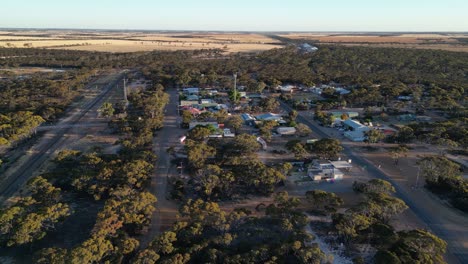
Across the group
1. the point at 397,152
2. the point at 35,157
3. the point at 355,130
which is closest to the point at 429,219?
the point at 397,152

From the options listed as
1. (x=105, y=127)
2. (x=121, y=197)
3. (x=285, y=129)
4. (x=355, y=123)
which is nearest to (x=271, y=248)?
(x=121, y=197)

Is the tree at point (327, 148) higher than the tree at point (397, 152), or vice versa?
the tree at point (327, 148)

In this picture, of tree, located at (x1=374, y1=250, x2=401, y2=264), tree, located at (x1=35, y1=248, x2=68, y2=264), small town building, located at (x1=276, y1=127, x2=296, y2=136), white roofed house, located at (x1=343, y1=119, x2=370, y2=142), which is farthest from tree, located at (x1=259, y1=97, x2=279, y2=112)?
tree, located at (x1=35, y1=248, x2=68, y2=264)

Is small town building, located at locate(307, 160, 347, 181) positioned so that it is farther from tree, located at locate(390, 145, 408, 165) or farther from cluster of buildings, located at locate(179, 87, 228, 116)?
cluster of buildings, located at locate(179, 87, 228, 116)

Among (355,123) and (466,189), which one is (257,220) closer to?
(466,189)

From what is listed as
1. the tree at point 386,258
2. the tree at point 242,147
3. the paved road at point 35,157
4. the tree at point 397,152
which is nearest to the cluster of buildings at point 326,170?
the tree at point 397,152

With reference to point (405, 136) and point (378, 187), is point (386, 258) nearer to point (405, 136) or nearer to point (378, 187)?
point (378, 187)

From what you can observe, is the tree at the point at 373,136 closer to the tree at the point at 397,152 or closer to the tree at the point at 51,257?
the tree at the point at 397,152
